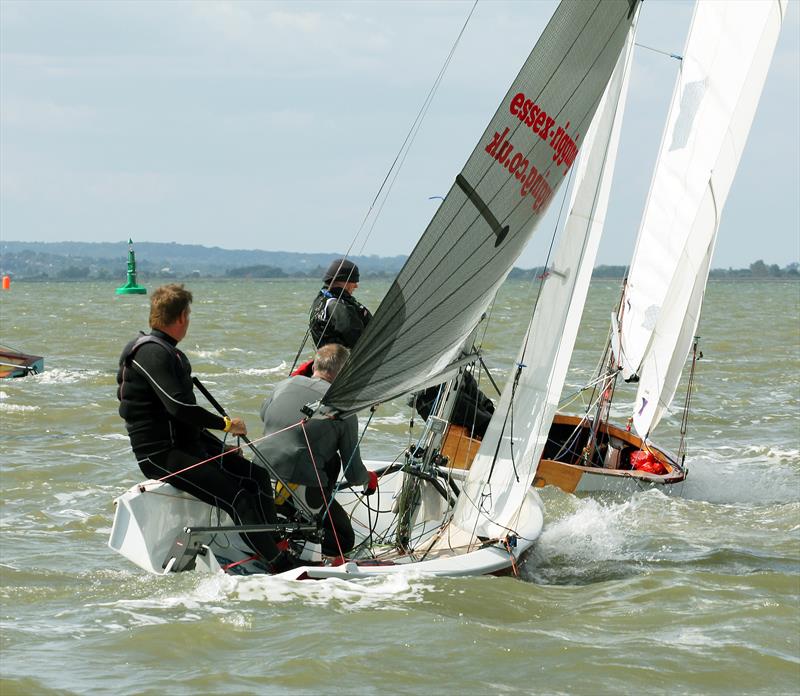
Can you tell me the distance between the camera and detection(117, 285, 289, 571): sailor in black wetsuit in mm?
5266

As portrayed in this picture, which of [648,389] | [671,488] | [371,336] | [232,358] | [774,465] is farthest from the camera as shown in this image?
[232,358]

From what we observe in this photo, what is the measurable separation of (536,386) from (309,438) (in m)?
1.45

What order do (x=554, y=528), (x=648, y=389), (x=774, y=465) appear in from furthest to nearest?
(x=774, y=465) < (x=648, y=389) < (x=554, y=528)

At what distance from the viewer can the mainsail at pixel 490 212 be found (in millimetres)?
5266

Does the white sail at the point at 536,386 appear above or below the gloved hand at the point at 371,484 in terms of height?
above

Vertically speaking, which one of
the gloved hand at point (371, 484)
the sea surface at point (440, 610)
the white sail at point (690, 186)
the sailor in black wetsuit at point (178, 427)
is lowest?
the sea surface at point (440, 610)

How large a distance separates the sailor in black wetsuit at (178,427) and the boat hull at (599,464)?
12.9 ft

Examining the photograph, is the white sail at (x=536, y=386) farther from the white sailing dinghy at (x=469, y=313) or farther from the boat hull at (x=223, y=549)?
the boat hull at (x=223, y=549)

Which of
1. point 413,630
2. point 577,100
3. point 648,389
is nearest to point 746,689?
point 413,630

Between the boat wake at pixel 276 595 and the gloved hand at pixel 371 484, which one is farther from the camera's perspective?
the gloved hand at pixel 371 484

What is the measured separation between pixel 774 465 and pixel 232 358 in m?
12.2

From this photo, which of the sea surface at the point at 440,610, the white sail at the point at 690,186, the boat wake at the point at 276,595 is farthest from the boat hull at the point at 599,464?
the boat wake at the point at 276,595

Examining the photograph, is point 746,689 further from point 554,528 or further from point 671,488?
point 671,488

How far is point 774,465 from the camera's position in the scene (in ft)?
36.7
